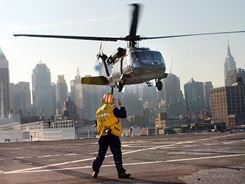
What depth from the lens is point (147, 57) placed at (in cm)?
2708

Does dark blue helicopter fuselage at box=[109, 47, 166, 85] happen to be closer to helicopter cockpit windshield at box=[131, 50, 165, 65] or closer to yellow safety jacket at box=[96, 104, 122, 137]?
helicopter cockpit windshield at box=[131, 50, 165, 65]

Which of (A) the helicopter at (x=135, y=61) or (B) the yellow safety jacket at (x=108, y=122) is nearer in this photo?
(B) the yellow safety jacket at (x=108, y=122)

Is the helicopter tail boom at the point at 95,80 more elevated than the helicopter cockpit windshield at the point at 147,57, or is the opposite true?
the helicopter cockpit windshield at the point at 147,57

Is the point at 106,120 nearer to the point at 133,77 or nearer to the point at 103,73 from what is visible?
the point at 133,77

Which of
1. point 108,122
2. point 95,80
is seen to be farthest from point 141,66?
point 108,122

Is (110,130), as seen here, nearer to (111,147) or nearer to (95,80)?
(111,147)

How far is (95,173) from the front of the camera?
9.91 meters

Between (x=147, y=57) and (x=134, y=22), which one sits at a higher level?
(x=134, y=22)

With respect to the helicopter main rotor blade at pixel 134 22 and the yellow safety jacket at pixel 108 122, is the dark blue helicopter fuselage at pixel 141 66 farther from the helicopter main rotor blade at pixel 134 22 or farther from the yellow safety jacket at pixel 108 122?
the yellow safety jacket at pixel 108 122

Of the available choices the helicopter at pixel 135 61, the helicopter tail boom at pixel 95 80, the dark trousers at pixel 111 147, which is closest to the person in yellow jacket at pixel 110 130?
the dark trousers at pixel 111 147

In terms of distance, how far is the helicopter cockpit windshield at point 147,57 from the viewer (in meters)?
26.9

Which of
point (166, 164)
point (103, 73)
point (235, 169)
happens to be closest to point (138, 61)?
point (103, 73)

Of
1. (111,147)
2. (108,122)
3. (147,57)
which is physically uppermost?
(147,57)

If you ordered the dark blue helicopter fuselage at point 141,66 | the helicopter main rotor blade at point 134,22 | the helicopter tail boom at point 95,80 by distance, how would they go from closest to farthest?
the helicopter main rotor blade at point 134,22 → the dark blue helicopter fuselage at point 141,66 → the helicopter tail boom at point 95,80
